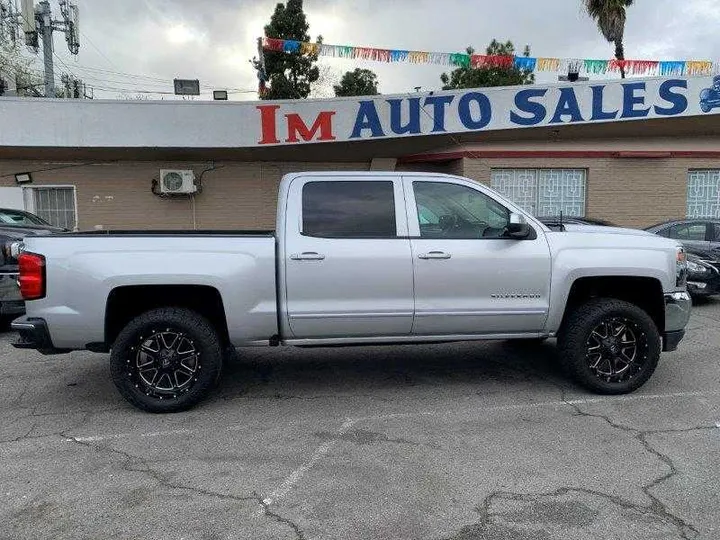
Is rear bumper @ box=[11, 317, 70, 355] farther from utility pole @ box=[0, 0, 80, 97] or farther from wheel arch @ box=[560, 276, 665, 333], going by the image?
utility pole @ box=[0, 0, 80, 97]

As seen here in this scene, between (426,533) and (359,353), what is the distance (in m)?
3.54

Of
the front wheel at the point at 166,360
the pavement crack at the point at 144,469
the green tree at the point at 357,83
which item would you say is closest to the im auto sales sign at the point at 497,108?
the front wheel at the point at 166,360

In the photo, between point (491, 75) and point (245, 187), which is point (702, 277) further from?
point (491, 75)

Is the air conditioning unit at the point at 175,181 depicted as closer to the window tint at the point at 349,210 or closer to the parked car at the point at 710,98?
the window tint at the point at 349,210

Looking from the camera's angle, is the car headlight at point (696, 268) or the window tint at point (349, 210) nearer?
the window tint at point (349, 210)

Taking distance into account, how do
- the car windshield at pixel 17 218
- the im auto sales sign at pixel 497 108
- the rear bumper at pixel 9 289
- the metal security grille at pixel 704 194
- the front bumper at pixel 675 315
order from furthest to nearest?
the metal security grille at pixel 704 194 < the im auto sales sign at pixel 497 108 < the car windshield at pixel 17 218 < the rear bumper at pixel 9 289 < the front bumper at pixel 675 315

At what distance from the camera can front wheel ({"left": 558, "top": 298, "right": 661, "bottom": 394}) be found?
192 inches

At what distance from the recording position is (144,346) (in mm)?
4512

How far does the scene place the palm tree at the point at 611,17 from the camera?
18453 mm

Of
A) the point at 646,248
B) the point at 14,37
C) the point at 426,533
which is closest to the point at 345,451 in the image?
the point at 426,533

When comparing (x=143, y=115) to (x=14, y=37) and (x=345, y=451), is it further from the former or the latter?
(x=14, y=37)

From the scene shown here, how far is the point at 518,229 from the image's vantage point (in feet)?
15.4

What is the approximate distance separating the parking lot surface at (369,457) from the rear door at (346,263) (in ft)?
2.42

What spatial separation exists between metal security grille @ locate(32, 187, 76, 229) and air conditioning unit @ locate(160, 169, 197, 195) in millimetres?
2246
